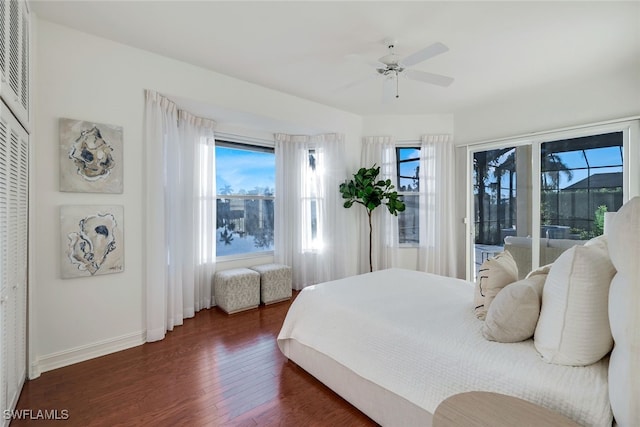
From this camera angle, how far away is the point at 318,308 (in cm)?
222

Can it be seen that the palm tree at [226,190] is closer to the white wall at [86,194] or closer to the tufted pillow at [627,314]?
the white wall at [86,194]

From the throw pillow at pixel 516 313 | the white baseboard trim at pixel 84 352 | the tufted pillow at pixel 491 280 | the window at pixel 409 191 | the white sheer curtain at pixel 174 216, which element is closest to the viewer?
the throw pillow at pixel 516 313

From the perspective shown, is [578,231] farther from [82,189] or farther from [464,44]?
[82,189]

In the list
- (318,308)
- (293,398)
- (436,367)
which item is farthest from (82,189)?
(436,367)

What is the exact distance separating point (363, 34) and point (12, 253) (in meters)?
2.93

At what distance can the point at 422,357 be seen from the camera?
1547 millimetres

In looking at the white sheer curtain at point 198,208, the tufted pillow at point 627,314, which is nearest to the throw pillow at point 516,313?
the tufted pillow at point 627,314

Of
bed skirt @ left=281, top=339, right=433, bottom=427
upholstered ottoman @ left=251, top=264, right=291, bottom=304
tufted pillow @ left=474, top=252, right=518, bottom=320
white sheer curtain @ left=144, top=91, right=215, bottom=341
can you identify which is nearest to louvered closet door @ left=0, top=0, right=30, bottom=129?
white sheer curtain @ left=144, top=91, right=215, bottom=341

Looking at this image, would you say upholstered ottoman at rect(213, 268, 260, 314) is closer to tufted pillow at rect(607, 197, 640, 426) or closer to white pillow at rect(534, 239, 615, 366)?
white pillow at rect(534, 239, 615, 366)

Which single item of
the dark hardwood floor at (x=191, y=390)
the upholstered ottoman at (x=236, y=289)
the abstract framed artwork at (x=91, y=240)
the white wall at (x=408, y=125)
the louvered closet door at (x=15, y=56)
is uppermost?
the white wall at (x=408, y=125)

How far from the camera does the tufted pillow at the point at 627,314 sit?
3.15ft

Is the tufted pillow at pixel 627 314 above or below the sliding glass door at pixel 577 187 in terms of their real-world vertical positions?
below

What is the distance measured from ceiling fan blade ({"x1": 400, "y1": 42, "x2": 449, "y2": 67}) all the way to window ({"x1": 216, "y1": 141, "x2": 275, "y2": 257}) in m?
2.67

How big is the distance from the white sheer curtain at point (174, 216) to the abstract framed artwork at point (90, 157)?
0.27 meters
